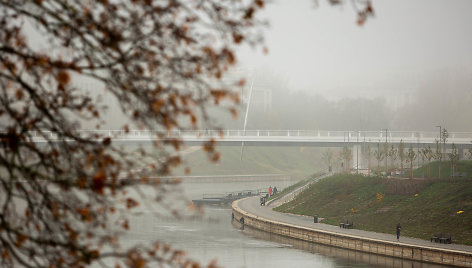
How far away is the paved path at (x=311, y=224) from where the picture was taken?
114 feet

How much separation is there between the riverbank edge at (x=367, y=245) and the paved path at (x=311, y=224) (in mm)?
850

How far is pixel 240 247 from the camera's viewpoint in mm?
41531

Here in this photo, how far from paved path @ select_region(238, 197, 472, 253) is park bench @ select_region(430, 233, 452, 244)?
47 centimetres

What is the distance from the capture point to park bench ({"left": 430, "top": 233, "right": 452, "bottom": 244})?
117 ft

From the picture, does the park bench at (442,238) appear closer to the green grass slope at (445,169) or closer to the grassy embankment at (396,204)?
the grassy embankment at (396,204)

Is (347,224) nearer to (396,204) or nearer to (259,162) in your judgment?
(396,204)

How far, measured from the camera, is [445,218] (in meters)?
40.6

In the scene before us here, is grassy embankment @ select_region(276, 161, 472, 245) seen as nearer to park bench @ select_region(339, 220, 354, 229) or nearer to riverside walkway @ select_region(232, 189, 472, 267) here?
park bench @ select_region(339, 220, 354, 229)

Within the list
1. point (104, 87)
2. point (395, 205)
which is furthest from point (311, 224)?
point (104, 87)

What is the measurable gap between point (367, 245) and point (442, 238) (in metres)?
4.30

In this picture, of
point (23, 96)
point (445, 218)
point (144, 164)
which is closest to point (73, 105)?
point (23, 96)

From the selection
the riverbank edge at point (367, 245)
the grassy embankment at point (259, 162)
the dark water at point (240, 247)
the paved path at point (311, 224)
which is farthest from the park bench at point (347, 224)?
the grassy embankment at point (259, 162)

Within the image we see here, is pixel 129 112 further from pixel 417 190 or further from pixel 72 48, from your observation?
pixel 417 190

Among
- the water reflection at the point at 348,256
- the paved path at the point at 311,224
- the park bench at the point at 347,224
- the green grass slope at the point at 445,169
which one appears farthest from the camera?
the green grass slope at the point at 445,169
